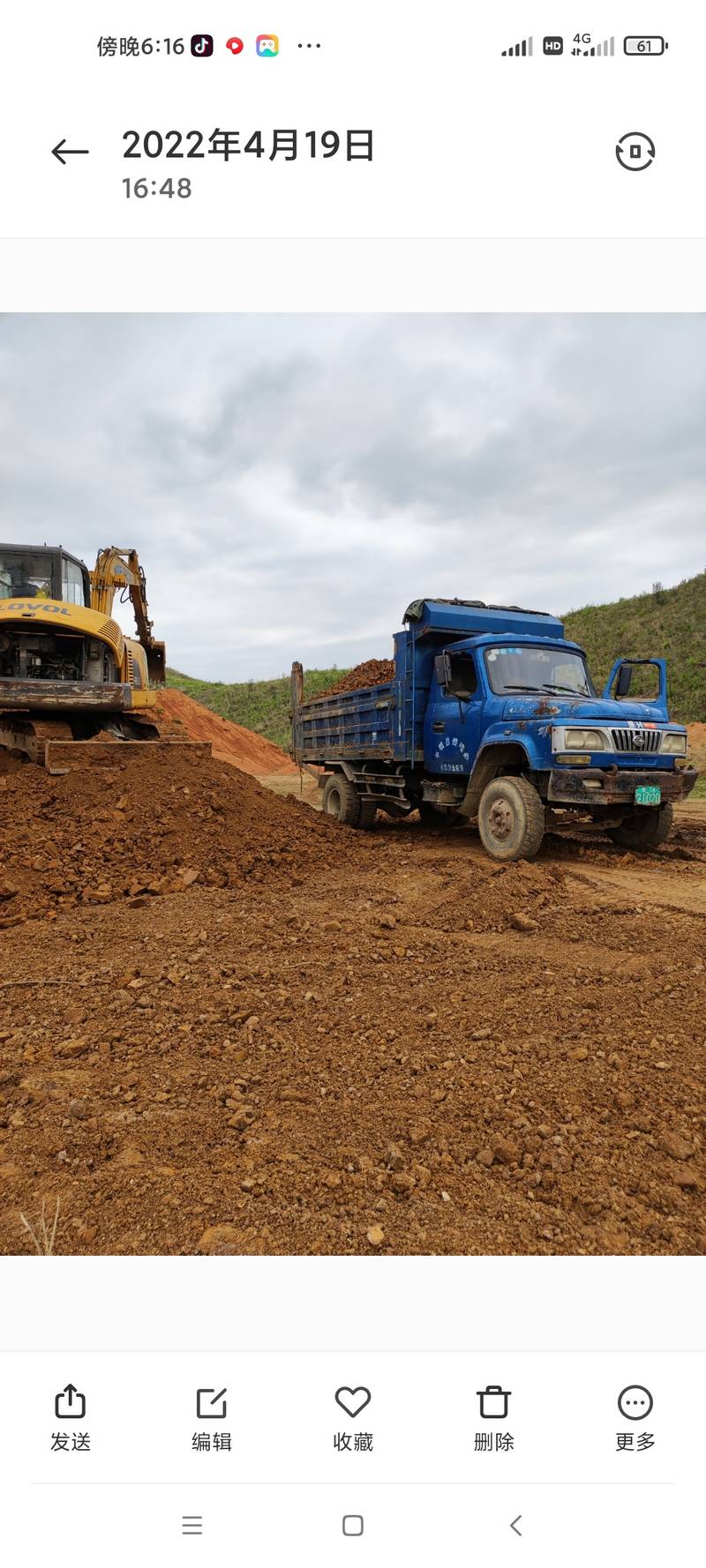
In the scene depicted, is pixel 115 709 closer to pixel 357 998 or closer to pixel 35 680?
pixel 35 680

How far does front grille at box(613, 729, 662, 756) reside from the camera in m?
6.84

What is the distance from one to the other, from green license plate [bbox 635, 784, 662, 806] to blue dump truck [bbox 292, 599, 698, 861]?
0.5 inches

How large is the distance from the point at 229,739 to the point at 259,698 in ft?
57.3

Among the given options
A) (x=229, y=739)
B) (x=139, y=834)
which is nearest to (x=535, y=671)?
(x=139, y=834)

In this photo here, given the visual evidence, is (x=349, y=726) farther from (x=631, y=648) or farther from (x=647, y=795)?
(x=631, y=648)

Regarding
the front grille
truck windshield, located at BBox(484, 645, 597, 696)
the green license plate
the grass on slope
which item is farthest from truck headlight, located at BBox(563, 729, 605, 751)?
the grass on slope

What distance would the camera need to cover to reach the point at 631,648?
3175cm

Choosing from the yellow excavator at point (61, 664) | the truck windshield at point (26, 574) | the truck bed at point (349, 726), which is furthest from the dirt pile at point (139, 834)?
the truck windshield at point (26, 574)

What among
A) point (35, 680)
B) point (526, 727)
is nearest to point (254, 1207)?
point (526, 727)

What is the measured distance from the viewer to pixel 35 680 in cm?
816

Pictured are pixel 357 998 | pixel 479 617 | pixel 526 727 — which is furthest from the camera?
pixel 479 617

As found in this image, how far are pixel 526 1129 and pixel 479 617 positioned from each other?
7069 mm

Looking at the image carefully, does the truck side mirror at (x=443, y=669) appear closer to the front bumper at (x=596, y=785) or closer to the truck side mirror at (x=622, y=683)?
the front bumper at (x=596, y=785)

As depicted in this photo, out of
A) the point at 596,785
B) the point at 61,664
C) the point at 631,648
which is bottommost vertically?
the point at 596,785
